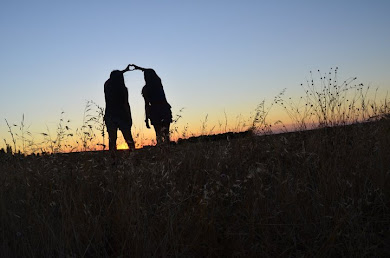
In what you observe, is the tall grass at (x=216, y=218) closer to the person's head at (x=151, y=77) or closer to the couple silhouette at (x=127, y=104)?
the couple silhouette at (x=127, y=104)

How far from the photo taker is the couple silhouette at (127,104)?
300 inches

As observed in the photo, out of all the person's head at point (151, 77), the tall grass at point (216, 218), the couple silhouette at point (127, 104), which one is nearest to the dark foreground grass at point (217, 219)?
the tall grass at point (216, 218)

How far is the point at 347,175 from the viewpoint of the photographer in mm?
3209

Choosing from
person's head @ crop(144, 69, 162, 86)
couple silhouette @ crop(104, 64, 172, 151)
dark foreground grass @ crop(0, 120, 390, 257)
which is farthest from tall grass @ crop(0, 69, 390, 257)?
person's head @ crop(144, 69, 162, 86)

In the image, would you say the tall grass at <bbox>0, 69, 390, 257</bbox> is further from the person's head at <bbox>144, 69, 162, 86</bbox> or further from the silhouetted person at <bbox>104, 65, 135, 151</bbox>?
the person's head at <bbox>144, 69, 162, 86</bbox>

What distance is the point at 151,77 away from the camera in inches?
306

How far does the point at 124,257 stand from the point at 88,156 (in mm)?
2404

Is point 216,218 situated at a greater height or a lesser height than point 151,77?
lesser

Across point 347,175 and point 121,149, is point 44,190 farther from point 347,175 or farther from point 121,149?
point 347,175

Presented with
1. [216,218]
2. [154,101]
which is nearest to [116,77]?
[154,101]

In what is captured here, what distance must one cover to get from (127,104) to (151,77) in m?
0.80

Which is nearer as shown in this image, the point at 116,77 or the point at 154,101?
the point at 116,77

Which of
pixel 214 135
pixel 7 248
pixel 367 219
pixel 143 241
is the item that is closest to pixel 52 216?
pixel 7 248

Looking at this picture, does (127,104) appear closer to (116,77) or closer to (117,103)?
(117,103)
